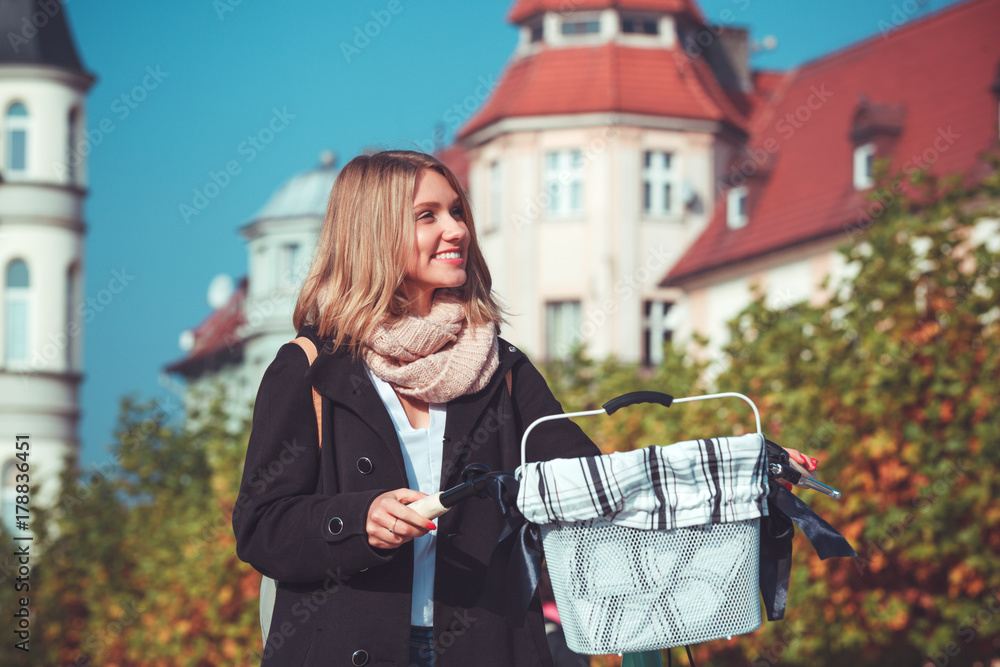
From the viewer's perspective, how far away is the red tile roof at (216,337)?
4928 centimetres

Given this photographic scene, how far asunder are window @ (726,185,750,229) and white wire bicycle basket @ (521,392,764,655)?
97.3ft

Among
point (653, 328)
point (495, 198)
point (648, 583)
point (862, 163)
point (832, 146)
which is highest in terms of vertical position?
point (832, 146)

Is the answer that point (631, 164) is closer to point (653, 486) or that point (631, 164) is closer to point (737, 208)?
point (737, 208)

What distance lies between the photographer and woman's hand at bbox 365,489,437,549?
276cm

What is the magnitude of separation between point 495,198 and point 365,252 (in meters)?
31.7

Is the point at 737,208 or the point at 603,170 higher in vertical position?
the point at 603,170

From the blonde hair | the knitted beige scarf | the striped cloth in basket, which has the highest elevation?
the blonde hair

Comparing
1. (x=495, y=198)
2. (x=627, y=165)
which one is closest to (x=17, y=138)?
(x=495, y=198)

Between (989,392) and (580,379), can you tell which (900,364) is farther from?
(580,379)

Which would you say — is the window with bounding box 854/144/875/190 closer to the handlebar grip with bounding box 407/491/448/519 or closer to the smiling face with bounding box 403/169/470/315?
the smiling face with bounding box 403/169/470/315

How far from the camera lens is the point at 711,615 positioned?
2.66 metres

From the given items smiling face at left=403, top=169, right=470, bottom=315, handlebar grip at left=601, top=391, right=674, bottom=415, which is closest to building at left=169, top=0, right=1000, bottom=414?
smiling face at left=403, top=169, right=470, bottom=315

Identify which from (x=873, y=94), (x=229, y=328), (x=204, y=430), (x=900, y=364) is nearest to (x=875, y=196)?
(x=900, y=364)

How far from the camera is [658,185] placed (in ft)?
111
